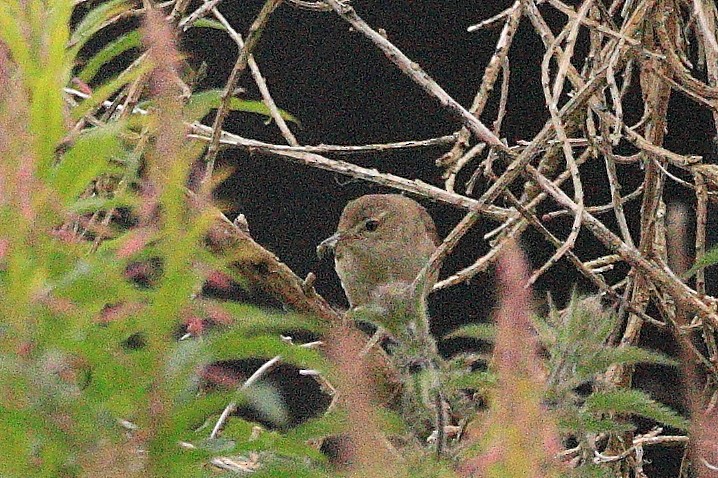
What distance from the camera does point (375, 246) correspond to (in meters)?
2.33

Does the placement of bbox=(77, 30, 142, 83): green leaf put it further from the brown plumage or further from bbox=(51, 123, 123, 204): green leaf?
the brown plumage

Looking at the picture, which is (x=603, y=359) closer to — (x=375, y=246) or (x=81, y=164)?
(x=81, y=164)

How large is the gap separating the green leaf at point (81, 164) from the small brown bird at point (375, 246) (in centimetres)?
165

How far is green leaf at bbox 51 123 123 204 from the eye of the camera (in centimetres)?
55

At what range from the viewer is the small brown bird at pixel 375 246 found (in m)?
2.29

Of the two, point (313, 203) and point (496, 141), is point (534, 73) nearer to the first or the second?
point (313, 203)

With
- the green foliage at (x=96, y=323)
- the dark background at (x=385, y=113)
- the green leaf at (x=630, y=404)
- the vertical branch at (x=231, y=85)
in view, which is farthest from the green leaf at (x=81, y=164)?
the dark background at (x=385, y=113)

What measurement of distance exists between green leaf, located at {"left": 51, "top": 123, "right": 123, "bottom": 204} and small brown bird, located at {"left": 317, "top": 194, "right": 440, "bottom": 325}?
165 centimetres

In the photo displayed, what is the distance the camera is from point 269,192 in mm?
3174

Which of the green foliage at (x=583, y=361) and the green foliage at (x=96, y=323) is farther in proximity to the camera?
the green foliage at (x=583, y=361)

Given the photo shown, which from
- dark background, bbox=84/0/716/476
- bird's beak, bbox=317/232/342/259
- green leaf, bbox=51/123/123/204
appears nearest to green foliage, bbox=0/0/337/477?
green leaf, bbox=51/123/123/204

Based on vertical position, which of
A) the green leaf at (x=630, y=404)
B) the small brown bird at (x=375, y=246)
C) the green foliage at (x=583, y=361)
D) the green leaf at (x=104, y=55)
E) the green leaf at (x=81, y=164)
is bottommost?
the small brown bird at (x=375, y=246)

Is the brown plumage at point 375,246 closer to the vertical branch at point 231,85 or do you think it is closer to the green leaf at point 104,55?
the vertical branch at point 231,85

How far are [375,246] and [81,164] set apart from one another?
1.78 meters
